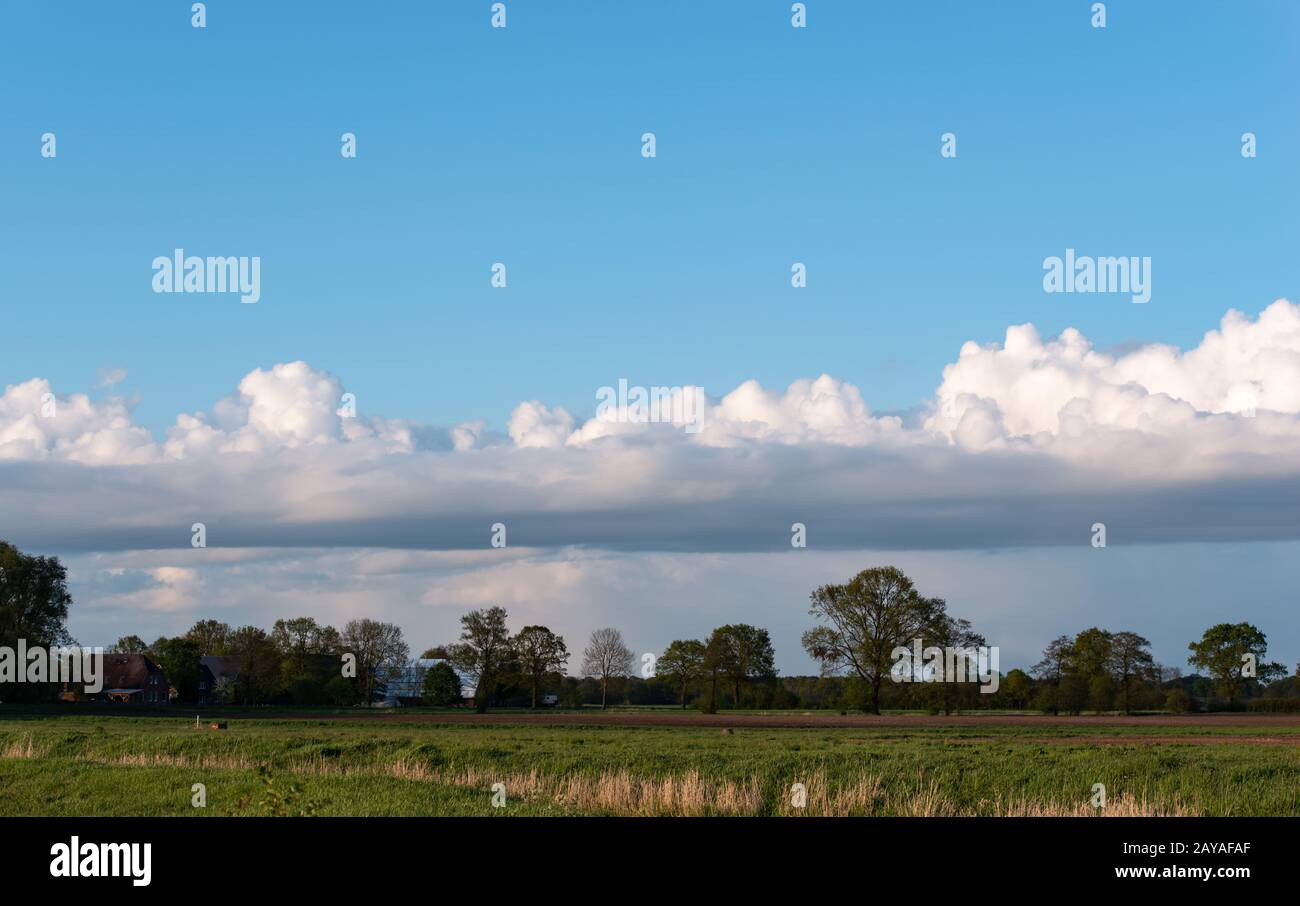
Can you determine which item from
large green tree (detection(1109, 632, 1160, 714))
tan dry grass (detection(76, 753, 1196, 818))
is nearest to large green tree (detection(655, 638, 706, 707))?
large green tree (detection(1109, 632, 1160, 714))

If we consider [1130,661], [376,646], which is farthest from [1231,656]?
[376,646]

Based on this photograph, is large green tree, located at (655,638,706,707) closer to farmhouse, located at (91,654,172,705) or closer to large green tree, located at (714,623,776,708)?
large green tree, located at (714,623,776,708)

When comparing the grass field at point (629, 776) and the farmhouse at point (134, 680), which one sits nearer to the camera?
the grass field at point (629, 776)

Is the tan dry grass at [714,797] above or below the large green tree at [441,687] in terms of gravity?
above

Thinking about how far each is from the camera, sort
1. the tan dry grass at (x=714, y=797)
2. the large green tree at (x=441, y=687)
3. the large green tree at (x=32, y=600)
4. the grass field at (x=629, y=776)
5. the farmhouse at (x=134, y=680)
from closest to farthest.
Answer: the tan dry grass at (x=714, y=797)
the grass field at (x=629, y=776)
the large green tree at (x=32, y=600)
the large green tree at (x=441, y=687)
the farmhouse at (x=134, y=680)

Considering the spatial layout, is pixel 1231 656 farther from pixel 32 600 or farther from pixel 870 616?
pixel 32 600

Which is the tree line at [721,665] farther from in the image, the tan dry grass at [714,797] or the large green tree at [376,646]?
the tan dry grass at [714,797]

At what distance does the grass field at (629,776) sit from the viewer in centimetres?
2914

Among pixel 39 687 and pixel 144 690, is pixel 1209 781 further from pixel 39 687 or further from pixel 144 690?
pixel 144 690

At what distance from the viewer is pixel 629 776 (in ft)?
115

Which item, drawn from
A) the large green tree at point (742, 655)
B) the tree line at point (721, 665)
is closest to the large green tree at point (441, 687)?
the tree line at point (721, 665)
